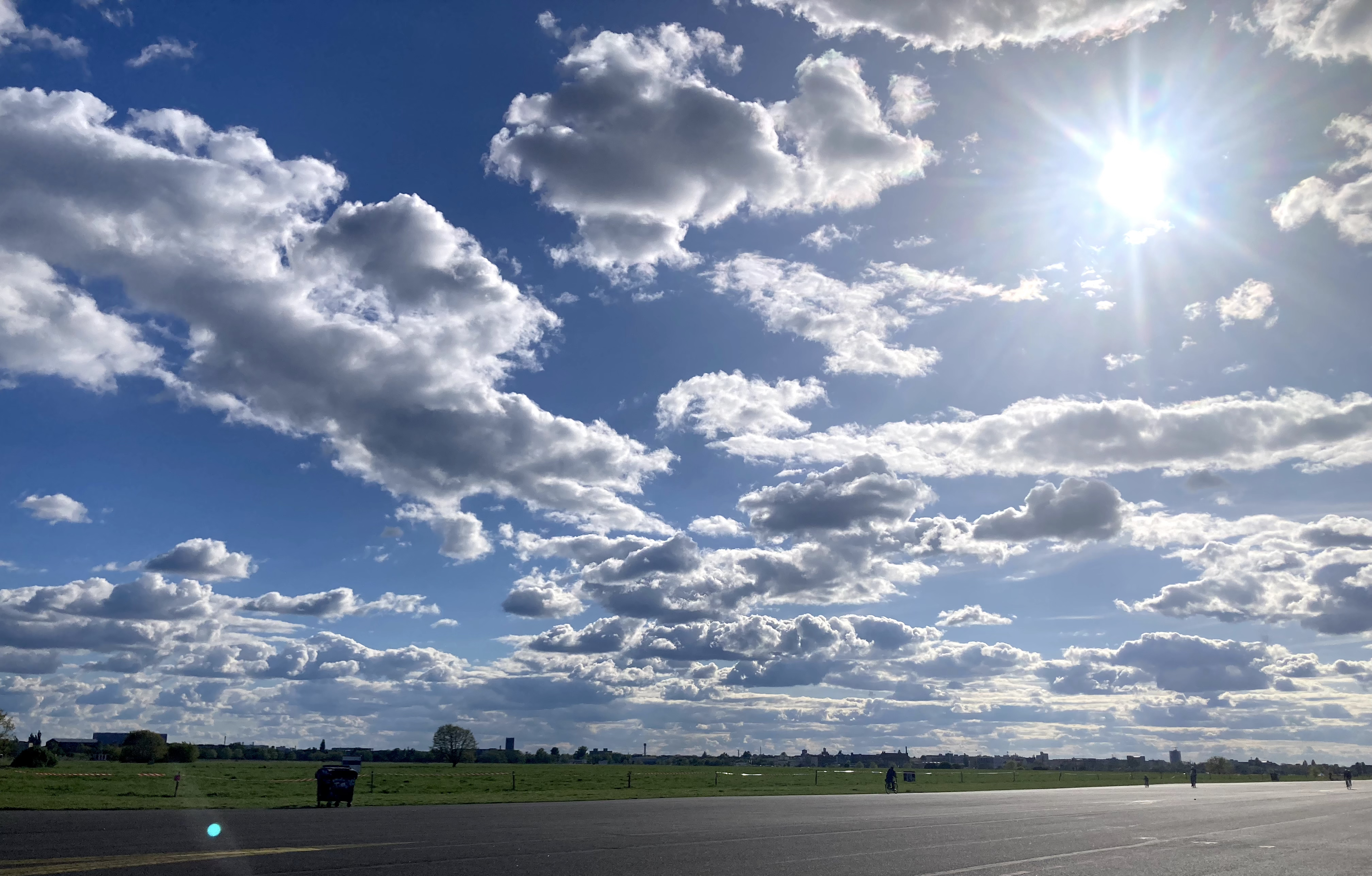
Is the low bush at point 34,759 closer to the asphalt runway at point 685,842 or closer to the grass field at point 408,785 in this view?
the grass field at point 408,785

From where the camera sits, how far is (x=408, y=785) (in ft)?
241

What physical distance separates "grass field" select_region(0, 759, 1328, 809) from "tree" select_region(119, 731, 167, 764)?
36.9 ft

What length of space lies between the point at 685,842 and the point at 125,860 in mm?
13524

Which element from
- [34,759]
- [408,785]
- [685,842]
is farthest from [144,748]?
[685,842]

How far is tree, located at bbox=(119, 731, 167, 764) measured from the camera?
531 feet

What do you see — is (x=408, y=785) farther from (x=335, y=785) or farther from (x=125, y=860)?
(x=125, y=860)

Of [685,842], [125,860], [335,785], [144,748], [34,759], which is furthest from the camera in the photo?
[144,748]

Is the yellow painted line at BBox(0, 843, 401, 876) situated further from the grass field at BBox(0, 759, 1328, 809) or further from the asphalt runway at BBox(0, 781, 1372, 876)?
the grass field at BBox(0, 759, 1328, 809)

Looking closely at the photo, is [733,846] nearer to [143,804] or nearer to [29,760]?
[143,804]

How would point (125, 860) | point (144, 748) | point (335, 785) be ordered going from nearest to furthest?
point (125, 860) → point (335, 785) → point (144, 748)

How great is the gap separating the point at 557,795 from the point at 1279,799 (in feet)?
161

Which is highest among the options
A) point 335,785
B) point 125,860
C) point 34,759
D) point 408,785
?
point 125,860

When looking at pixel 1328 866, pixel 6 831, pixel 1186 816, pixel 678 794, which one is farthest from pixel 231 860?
pixel 678 794

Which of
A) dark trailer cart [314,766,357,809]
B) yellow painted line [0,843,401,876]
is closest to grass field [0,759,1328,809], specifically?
dark trailer cart [314,766,357,809]
